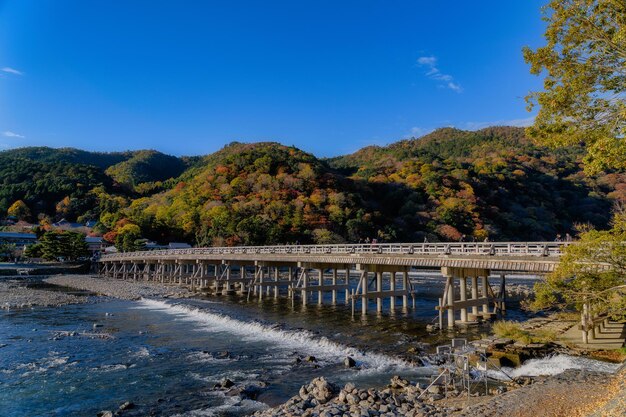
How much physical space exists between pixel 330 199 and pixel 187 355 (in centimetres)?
5414

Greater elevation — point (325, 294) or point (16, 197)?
point (16, 197)

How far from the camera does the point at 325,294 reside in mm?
37812

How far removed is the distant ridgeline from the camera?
215 feet

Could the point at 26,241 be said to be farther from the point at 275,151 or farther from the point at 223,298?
the point at 223,298

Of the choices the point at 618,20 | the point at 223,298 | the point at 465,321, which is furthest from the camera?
the point at 223,298

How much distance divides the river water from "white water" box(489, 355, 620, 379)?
2635mm

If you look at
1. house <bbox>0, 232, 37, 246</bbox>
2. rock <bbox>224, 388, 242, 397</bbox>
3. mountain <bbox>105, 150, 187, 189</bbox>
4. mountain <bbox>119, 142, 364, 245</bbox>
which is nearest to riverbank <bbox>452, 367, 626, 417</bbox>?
rock <bbox>224, 388, 242, 397</bbox>

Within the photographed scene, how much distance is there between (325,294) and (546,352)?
81.3 feet

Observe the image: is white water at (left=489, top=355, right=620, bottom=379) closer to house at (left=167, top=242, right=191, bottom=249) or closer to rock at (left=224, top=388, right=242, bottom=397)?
rock at (left=224, top=388, right=242, bottom=397)

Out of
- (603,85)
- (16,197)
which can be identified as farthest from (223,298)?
(16,197)

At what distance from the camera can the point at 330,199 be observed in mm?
69750

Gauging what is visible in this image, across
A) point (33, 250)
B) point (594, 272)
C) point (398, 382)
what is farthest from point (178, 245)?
point (594, 272)

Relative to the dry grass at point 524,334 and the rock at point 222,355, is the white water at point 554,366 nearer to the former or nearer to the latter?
the dry grass at point 524,334

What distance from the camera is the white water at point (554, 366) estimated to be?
12781 mm
